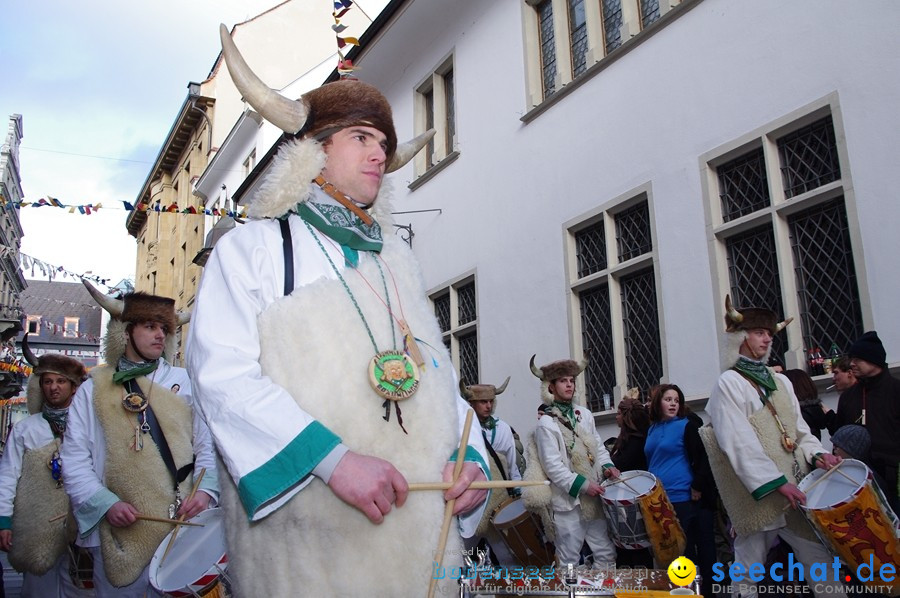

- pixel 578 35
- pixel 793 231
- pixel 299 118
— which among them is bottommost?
pixel 299 118

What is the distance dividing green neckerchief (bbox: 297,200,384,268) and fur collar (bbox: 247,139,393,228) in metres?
0.04

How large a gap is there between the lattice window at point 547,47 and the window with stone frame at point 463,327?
10.5ft

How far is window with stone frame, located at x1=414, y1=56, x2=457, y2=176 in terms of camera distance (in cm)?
1417

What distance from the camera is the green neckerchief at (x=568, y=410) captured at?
744 centimetres

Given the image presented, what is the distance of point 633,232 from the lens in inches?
369

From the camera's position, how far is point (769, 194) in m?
7.52

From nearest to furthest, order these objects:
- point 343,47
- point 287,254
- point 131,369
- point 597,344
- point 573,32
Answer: point 287,254 → point 131,369 → point 343,47 → point 597,344 → point 573,32

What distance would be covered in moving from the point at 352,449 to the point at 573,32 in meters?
10.0

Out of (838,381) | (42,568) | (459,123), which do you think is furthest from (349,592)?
(459,123)

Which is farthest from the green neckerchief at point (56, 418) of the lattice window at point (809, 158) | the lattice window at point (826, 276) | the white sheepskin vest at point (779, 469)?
the lattice window at point (809, 158)

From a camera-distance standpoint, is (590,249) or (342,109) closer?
(342,109)

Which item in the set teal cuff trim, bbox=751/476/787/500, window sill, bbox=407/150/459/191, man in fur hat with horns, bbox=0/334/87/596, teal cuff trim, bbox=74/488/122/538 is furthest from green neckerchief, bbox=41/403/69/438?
window sill, bbox=407/150/459/191

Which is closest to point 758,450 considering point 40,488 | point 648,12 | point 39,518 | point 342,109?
point 342,109

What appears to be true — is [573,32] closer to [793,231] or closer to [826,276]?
[793,231]
